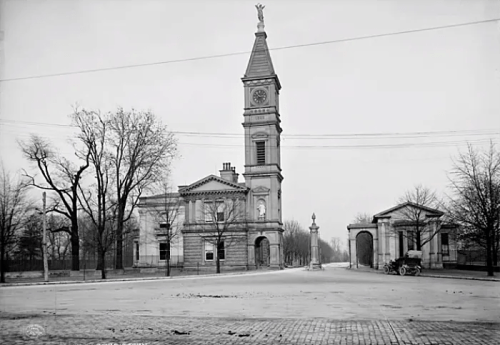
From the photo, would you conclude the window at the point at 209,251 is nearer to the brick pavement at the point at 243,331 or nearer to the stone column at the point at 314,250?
the stone column at the point at 314,250

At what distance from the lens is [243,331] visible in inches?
483

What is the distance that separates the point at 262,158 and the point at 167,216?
1724cm

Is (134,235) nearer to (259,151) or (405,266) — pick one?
(259,151)

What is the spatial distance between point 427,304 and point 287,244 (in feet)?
294

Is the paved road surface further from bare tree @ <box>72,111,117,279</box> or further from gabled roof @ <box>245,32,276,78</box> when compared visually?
gabled roof @ <box>245,32,276,78</box>

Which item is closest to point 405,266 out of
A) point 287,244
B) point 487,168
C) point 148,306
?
point 487,168

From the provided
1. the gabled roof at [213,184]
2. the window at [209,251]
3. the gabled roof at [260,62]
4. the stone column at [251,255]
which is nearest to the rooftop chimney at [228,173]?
the gabled roof at [213,184]

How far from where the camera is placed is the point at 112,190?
50.7m

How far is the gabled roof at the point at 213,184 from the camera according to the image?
2598 inches

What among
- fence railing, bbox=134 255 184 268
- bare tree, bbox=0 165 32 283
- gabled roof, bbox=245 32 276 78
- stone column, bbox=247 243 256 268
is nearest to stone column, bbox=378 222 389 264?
stone column, bbox=247 243 256 268

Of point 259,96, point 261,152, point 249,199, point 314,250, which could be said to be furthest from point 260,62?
point 314,250

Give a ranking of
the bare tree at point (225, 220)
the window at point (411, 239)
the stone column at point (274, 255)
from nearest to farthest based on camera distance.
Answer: the window at point (411, 239), the bare tree at point (225, 220), the stone column at point (274, 255)

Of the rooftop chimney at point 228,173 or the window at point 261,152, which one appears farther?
the rooftop chimney at point 228,173

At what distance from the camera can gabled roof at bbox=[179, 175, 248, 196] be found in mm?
66000
